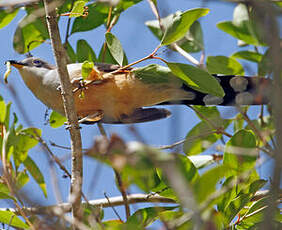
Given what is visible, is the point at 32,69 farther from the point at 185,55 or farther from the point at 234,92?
the point at 234,92

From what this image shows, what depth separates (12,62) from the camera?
3.91m

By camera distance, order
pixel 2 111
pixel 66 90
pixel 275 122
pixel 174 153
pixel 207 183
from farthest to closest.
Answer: pixel 2 111
pixel 66 90
pixel 174 153
pixel 207 183
pixel 275 122

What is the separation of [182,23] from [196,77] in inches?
13.0

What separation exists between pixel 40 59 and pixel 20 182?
4.01 feet

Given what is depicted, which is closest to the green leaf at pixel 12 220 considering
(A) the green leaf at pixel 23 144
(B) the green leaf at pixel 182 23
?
(A) the green leaf at pixel 23 144

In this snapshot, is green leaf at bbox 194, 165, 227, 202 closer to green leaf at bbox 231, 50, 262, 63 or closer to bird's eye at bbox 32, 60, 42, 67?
green leaf at bbox 231, 50, 262, 63

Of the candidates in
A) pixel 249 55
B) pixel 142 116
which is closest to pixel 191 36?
pixel 249 55

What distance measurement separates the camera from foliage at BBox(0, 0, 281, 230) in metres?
1.34

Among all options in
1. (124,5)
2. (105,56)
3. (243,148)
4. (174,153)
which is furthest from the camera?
(105,56)

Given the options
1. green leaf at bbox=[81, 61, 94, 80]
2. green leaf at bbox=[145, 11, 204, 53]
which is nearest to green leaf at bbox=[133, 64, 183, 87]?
green leaf at bbox=[81, 61, 94, 80]

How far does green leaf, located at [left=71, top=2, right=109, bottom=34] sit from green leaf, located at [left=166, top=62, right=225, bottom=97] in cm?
120

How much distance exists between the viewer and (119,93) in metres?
3.66

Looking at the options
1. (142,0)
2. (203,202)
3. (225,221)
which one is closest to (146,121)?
(142,0)

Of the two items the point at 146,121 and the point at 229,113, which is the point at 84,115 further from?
the point at 229,113
